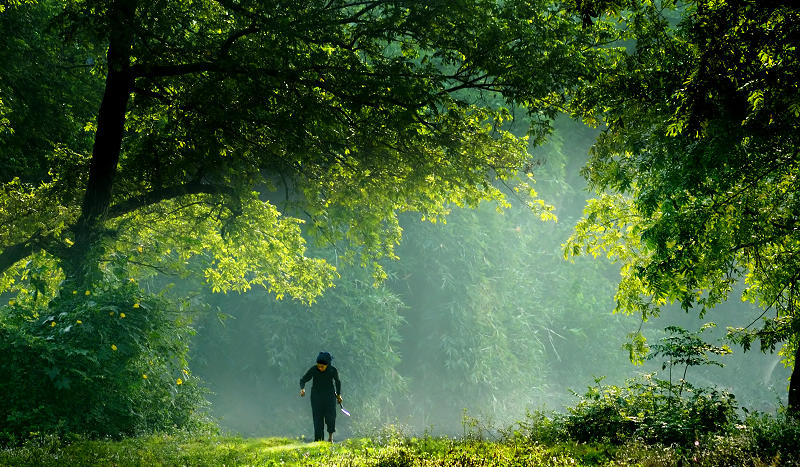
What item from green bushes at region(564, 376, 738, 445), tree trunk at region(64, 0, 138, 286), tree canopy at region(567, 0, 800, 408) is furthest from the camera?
tree trunk at region(64, 0, 138, 286)

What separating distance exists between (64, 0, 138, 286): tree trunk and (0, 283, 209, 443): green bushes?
934 mm

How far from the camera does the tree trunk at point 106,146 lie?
8195 millimetres

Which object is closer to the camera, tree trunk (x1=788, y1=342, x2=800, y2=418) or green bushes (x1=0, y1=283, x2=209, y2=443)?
tree trunk (x1=788, y1=342, x2=800, y2=418)

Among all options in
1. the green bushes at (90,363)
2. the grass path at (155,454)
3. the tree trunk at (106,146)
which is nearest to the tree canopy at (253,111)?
the tree trunk at (106,146)

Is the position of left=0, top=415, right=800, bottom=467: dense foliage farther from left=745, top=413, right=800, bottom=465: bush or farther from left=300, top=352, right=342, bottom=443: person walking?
left=300, top=352, right=342, bottom=443: person walking

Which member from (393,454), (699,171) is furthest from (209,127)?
(699,171)

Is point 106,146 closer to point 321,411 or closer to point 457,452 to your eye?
point 321,411

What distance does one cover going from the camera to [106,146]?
10.2 m

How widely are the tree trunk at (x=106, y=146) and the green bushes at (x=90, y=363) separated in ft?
3.06

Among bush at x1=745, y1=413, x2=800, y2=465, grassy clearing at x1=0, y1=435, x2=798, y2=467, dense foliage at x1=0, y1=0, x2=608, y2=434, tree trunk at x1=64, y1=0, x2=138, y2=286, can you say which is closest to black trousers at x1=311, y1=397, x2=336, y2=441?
grassy clearing at x1=0, y1=435, x2=798, y2=467

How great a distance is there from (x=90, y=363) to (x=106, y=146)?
3559 millimetres

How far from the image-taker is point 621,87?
8.17 metres

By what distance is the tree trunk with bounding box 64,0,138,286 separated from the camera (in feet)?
26.9

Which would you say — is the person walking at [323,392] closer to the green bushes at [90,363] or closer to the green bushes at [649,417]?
the green bushes at [90,363]
